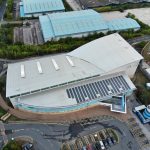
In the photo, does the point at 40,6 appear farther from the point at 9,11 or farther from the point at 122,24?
the point at 122,24

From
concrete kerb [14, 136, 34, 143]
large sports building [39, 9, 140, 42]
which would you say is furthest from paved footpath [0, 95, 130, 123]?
large sports building [39, 9, 140, 42]

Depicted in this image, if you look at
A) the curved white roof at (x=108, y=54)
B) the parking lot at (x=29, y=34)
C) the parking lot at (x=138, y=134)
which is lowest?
the parking lot at (x=138, y=134)

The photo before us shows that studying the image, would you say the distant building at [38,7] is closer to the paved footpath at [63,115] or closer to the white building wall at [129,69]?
the white building wall at [129,69]

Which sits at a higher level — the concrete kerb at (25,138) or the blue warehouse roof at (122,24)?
the blue warehouse roof at (122,24)

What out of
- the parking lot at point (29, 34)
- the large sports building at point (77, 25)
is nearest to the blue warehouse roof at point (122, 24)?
the large sports building at point (77, 25)

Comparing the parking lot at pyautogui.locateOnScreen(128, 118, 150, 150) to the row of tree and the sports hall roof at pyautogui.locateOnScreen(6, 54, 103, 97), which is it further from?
the row of tree

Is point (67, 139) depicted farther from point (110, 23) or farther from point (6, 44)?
point (110, 23)
